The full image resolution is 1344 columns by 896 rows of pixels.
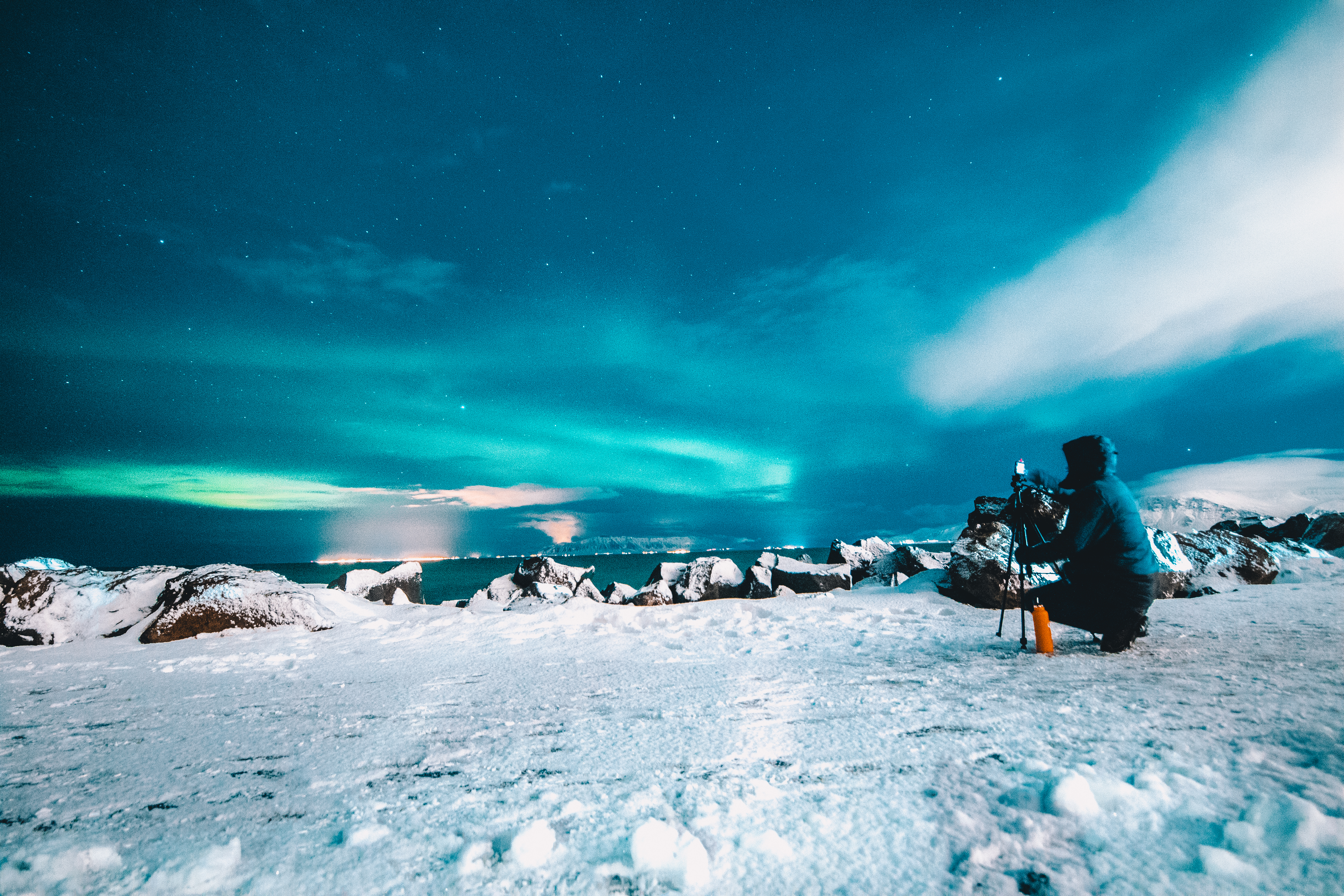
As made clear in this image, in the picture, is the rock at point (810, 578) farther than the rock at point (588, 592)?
No

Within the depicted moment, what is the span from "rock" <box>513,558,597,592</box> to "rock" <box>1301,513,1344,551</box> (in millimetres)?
21756

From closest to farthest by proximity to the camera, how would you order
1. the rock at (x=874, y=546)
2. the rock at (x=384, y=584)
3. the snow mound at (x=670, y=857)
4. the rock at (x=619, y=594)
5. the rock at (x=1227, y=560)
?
1. the snow mound at (x=670, y=857)
2. the rock at (x=1227, y=560)
3. the rock at (x=384, y=584)
4. the rock at (x=619, y=594)
5. the rock at (x=874, y=546)

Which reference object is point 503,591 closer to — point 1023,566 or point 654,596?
point 654,596

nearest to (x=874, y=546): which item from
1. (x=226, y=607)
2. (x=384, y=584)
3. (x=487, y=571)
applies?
(x=384, y=584)

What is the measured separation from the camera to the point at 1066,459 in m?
4.92

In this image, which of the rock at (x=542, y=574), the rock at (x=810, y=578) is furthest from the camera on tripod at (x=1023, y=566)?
the rock at (x=542, y=574)

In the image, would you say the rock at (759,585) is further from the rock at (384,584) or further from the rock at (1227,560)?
the rock at (384,584)

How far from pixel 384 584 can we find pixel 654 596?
862 cm

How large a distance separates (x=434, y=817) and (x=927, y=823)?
1.87m

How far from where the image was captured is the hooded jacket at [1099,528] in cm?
448

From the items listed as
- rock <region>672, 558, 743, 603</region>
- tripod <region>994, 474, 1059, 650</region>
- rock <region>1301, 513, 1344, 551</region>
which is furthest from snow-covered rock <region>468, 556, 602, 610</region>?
rock <region>1301, 513, 1344, 551</region>

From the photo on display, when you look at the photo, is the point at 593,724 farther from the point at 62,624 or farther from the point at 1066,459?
the point at 62,624

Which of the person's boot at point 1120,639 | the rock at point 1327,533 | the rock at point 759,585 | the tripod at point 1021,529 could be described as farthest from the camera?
the rock at point 1327,533

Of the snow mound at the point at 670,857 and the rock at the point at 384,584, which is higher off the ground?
the snow mound at the point at 670,857
